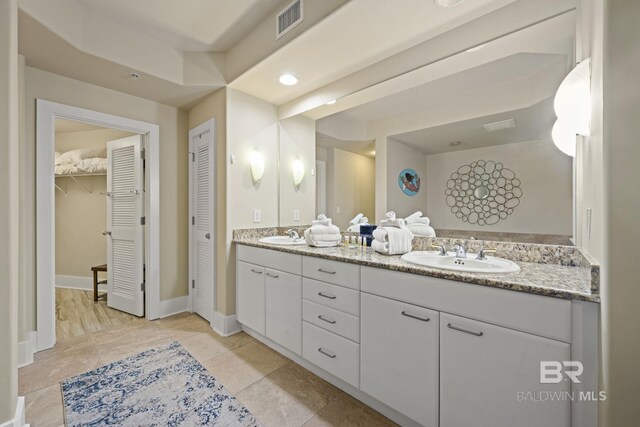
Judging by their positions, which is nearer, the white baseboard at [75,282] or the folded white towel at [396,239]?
the folded white towel at [396,239]

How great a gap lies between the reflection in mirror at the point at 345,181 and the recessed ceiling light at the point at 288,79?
533mm

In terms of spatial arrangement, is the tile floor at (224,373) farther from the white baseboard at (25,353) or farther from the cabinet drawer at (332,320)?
the cabinet drawer at (332,320)

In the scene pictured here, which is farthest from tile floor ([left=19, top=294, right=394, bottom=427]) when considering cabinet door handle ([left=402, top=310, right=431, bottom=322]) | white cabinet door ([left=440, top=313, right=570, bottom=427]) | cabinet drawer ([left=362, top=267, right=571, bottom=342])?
cabinet drawer ([left=362, top=267, right=571, bottom=342])

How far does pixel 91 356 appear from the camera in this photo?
7.32ft

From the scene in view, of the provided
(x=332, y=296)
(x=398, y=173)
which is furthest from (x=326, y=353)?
(x=398, y=173)

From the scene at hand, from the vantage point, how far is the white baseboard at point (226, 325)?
8.67 feet

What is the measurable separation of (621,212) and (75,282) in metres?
5.63

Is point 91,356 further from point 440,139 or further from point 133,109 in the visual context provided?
point 440,139

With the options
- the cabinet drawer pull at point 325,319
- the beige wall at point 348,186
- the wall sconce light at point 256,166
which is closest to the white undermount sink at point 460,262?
the cabinet drawer pull at point 325,319

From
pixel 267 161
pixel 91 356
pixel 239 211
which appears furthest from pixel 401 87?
pixel 91 356

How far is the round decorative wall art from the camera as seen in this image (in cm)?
204

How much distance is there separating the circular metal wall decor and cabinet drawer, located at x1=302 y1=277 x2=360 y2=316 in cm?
89

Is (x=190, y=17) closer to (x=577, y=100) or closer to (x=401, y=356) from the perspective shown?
(x=577, y=100)

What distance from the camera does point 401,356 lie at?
4.70ft
